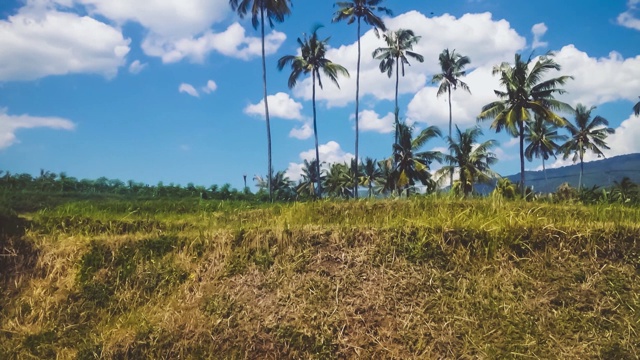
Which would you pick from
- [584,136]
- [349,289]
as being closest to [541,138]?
[584,136]

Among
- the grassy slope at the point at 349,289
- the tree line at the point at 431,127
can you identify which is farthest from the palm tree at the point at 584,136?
the grassy slope at the point at 349,289

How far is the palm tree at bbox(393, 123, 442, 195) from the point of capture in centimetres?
3203

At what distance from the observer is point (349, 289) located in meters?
7.29

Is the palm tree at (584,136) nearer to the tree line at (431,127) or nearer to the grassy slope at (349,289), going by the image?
the tree line at (431,127)

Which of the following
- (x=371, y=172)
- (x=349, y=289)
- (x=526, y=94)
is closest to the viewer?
(x=349, y=289)

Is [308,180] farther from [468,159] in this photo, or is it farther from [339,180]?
[468,159]

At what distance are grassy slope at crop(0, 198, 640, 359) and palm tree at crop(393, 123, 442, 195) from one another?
75.1 ft

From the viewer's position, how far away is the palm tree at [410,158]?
3203cm

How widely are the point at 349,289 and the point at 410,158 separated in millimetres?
25789

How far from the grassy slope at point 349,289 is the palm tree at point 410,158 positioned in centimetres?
2288

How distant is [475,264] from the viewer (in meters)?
7.46

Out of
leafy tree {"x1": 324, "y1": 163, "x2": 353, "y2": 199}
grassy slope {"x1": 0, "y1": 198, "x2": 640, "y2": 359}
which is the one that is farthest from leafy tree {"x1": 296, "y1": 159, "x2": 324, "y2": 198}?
grassy slope {"x1": 0, "y1": 198, "x2": 640, "y2": 359}

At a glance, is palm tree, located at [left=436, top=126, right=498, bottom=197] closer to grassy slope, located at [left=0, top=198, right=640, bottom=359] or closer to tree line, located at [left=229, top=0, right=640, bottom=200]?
tree line, located at [left=229, top=0, right=640, bottom=200]

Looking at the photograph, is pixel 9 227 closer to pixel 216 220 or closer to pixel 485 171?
pixel 216 220
